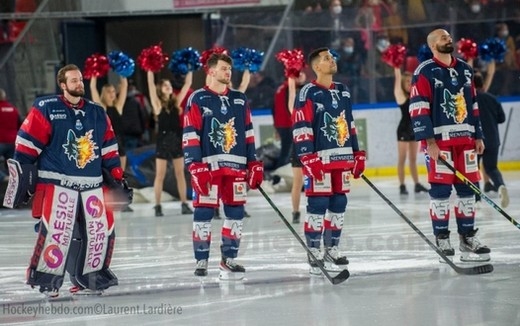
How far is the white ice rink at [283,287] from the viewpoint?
649cm

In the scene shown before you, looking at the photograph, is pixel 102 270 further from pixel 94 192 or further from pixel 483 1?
pixel 483 1

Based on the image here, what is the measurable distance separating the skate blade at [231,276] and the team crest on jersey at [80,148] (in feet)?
3.87

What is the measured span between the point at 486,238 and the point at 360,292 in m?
2.69

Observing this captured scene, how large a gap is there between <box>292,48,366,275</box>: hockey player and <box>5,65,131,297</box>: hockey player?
1363 millimetres

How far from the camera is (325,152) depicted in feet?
26.7

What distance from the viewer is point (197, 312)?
670 centimetres

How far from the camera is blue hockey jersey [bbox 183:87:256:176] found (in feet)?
26.2

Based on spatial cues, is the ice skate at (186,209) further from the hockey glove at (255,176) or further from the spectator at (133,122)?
the hockey glove at (255,176)

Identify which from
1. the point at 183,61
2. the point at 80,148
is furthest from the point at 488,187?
the point at 80,148

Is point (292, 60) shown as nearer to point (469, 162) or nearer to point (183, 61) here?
point (183, 61)

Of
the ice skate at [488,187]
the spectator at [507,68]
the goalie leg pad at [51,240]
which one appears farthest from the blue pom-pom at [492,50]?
the goalie leg pad at [51,240]

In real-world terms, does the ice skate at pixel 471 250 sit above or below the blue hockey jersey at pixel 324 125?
below

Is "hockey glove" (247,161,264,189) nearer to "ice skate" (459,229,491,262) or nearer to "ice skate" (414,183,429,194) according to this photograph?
"ice skate" (459,229,491,262)

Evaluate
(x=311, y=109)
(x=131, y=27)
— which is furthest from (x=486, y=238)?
(x=131, y=27)
